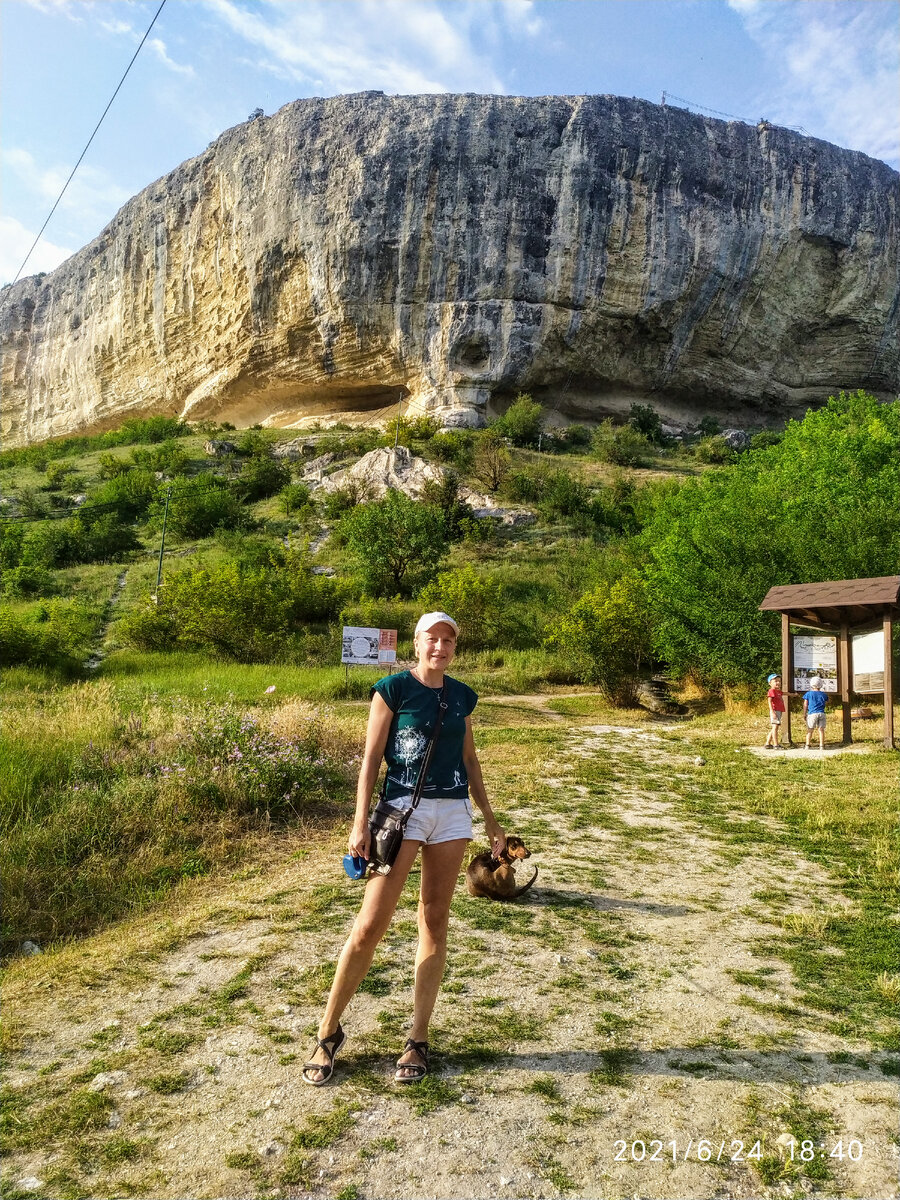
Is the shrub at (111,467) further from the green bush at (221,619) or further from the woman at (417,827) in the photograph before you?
the woman at (417,827)

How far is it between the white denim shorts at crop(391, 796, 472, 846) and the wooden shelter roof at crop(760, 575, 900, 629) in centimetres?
853

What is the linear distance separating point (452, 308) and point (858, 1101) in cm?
3756

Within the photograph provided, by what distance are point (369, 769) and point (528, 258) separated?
37605 mm

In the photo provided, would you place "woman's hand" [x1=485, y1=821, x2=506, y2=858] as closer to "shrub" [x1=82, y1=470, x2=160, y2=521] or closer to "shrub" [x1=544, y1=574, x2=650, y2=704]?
"shrub" [x1=544, y1=574, x2=650, y2=704]

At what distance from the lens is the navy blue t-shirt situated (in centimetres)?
244

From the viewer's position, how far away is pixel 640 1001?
9.52 feet

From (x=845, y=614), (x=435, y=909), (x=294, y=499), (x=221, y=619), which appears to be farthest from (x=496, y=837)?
(x=294, y=499)

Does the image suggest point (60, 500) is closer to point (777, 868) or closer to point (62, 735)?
point (62, 735)

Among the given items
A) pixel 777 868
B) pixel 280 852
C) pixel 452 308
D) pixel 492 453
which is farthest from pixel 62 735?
pixel 452 308

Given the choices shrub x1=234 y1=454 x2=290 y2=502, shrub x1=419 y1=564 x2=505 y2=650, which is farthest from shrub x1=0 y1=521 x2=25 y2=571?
shrub x1=419 y1=564 x2=505 y2=650

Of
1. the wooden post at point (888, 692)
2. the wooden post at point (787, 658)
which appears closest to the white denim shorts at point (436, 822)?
the wooden post at point (888, 692)

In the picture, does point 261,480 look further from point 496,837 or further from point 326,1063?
point 326,1063

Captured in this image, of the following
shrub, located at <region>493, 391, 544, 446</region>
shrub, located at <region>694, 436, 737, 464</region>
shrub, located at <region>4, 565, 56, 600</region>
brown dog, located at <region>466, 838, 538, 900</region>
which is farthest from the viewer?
shrub, located at <region>694, 436, 737, 464</region>
